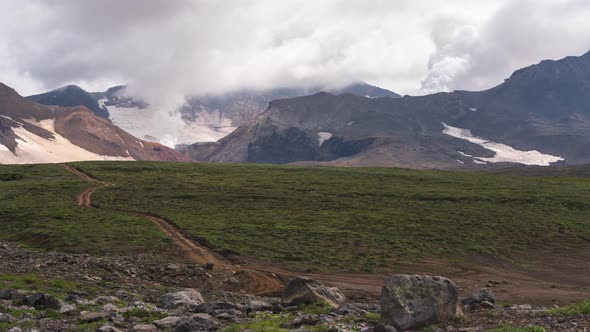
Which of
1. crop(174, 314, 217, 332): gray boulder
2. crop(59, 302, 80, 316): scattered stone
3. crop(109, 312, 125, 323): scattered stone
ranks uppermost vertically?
crop(174, 314, 217, 332): gray boulder

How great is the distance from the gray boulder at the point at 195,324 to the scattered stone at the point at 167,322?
739mm

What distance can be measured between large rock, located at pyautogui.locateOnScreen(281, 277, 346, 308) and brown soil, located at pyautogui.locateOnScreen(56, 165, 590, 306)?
545 centimetres

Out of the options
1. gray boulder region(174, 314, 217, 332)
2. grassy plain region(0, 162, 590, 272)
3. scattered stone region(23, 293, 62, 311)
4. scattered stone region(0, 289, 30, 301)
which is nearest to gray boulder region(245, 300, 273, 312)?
gray boulder region(174, 314, 217, 332)

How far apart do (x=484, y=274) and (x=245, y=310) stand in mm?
27466

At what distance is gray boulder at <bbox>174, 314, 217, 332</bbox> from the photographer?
1956 cm

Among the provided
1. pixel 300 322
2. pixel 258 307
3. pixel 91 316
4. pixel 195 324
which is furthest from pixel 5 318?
pixel 300 322

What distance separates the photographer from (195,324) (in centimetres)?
1980

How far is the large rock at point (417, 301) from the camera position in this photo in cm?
2056

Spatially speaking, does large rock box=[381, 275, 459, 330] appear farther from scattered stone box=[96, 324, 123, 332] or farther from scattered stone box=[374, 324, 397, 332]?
scattered stone box=[96, 324, 123, 332]

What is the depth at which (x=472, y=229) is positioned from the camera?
209 feet

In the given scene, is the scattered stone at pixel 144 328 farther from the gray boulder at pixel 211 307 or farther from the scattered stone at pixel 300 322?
the scattered stone at pixel 300 322

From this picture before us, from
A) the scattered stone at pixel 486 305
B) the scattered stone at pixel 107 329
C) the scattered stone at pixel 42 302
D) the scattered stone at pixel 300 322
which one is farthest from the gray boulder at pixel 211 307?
the scattered stone at pixel 486 305

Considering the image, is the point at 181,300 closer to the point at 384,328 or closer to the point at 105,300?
the point at 105,300

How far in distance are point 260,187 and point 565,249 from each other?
56111mm
